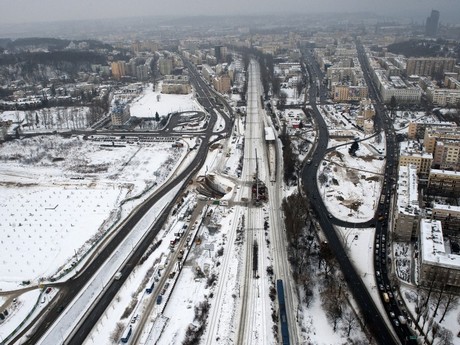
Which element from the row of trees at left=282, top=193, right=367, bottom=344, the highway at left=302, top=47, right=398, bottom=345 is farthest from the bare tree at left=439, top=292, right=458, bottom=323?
the row of trees at left=282, top=193, right=367, bottom=344

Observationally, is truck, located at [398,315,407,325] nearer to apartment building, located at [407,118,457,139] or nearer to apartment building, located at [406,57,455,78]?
apartment building, located at [407,118,457,139]

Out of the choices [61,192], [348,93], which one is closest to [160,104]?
[348,93]

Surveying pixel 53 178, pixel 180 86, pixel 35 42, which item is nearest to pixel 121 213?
pixel 53 178

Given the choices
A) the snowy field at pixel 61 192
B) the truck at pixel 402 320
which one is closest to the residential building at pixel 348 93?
the snowy field at pixel 61 192

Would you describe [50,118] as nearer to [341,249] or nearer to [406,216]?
[341,249]

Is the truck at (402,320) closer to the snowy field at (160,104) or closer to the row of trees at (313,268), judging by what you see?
the row of trees at (313,268)
